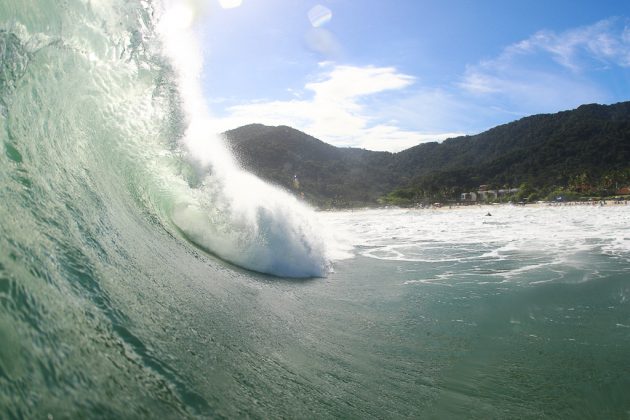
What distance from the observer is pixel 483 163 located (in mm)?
154625

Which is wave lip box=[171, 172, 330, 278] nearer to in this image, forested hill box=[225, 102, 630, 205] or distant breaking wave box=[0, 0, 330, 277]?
distant breaking wave box=[0, 0, 330, 277]

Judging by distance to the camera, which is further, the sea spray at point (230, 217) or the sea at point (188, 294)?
the sea spray at point (230, 217)

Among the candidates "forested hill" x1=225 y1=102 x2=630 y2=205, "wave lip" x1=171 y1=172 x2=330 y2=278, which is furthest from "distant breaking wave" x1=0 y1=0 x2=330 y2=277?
"forested hill" x1=225 y1=102 x2=630 y2=205

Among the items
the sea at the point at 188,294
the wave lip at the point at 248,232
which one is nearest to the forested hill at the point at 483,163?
the wave lip at the point at 248,232

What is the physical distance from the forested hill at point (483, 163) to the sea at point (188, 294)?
9975 centimetres

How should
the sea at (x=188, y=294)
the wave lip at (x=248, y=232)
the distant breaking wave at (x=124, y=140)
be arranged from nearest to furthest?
the sea at (x=188, y=294) < the distant breaking wave at (x=124, y=140) < the wave lip at (x=248, y=232)

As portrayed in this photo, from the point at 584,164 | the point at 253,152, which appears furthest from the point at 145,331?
the point at 253,152

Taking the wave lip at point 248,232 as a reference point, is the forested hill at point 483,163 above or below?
above

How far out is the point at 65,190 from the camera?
5.70 metres

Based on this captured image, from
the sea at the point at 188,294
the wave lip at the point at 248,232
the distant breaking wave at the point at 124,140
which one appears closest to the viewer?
the sea at the point at 188,294

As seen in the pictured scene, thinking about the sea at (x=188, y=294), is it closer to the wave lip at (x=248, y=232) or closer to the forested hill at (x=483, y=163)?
the wave lip at (x=248, y=232)

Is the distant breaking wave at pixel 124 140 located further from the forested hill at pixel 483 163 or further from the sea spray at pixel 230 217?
the forested hill at pixel 483 163

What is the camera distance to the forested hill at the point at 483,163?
112750mm

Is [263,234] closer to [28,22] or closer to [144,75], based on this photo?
[144,75]
